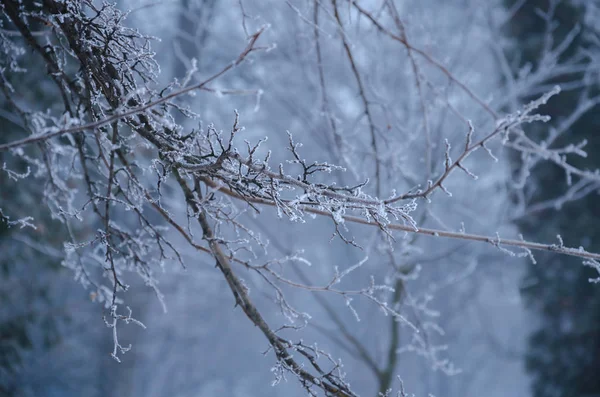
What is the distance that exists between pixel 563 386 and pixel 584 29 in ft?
9.48

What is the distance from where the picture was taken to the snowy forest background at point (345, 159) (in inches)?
57.0

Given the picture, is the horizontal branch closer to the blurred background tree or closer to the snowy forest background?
the snowy forest background

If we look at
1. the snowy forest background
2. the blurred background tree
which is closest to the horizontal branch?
the snowy forest background

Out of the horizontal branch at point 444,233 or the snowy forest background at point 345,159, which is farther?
the snowy forest background at point 345,159

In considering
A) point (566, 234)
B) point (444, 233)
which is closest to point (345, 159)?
point (444, 233)

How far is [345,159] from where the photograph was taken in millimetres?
1943

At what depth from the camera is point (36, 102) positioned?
4.46m

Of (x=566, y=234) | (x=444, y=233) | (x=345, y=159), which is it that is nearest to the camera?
(x=444, y=233)

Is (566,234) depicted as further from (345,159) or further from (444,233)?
(444,233)

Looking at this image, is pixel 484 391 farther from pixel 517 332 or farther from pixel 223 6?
pixel 223 6

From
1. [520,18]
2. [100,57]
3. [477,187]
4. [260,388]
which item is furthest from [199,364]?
[100,57]

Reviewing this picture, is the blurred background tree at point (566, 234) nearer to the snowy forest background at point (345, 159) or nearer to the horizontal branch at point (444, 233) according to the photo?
the snowy forest background at point (345, 159)

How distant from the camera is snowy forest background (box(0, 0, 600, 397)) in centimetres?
145

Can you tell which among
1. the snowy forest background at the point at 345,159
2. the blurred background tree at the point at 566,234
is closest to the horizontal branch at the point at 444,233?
the snowy forest background at the point at 345,159
